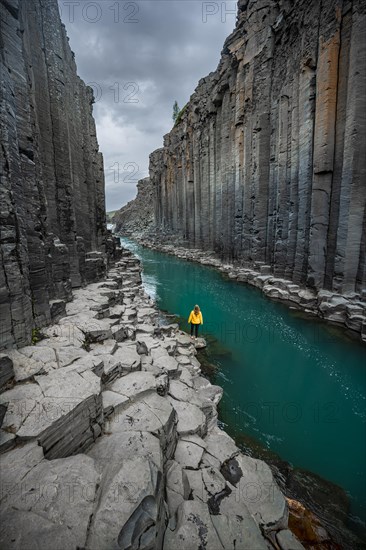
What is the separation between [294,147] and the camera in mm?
16625

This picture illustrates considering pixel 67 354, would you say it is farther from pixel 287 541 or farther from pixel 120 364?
pixel 287 541

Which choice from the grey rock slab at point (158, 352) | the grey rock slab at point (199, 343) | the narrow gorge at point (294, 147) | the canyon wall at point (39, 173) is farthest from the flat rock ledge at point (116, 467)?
the narrow gorge at point (294, 147)

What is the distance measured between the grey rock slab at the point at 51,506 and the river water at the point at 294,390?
426 centimetres

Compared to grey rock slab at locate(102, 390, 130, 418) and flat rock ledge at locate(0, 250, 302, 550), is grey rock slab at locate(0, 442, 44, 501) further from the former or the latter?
grey rock slab at locate(102, 390, 130, 418)

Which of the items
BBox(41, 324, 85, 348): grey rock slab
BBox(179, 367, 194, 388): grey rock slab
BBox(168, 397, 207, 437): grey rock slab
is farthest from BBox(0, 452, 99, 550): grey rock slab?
BBox(179, 367, 194, 388): grey rock slab

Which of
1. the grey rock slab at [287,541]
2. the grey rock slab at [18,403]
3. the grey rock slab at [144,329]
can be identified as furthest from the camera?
the grey rock slab at [144,329]

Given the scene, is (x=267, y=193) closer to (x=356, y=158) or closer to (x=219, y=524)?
(x=356, y=158)

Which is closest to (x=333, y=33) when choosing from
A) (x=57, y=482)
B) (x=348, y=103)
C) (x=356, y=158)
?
(x=348, y=103)

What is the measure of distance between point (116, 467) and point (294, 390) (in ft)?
22.7

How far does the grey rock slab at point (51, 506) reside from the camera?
2248 mm

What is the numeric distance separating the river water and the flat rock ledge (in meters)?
1.71

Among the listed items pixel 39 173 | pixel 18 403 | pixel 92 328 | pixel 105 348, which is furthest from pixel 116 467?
pixel 39 173

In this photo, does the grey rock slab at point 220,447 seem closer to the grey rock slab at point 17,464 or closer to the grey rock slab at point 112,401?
the grey rock slab at point 112,401

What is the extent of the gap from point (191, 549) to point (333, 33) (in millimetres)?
20269
